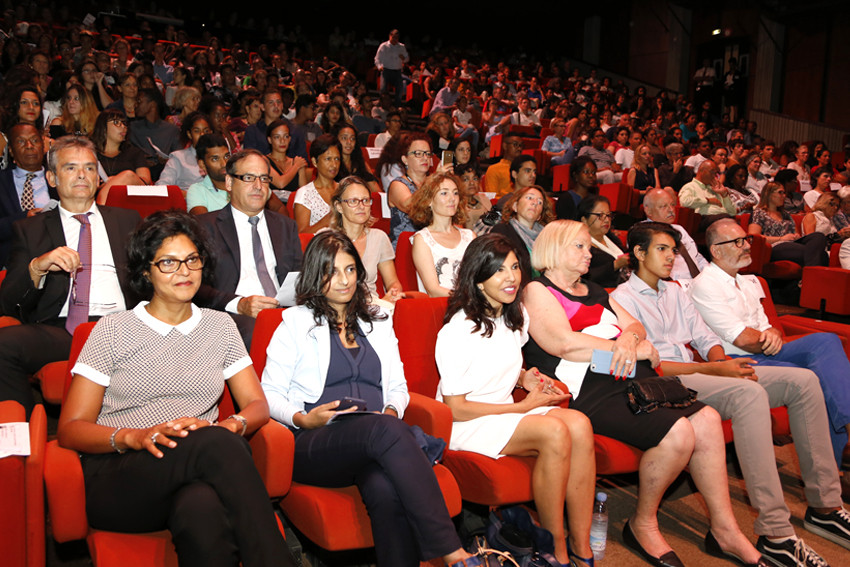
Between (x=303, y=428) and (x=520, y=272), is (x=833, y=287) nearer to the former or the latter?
(x=520, y=272)

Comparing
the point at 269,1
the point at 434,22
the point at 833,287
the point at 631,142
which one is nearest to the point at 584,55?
the point at 434,22

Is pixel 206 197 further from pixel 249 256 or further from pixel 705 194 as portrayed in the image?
pixel 705 194

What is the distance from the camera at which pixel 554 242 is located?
8.23 ft

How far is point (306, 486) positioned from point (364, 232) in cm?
140

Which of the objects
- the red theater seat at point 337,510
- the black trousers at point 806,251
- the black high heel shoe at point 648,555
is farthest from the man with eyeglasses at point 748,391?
the black trousers at point 806,251

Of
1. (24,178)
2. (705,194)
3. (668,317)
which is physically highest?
(705,194)

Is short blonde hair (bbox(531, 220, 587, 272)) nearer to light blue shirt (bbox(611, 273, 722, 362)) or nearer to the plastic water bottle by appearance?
light blue shirt (bbox(611, 273, 722, 362))

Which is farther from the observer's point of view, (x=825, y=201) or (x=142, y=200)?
(x=825, y=201)

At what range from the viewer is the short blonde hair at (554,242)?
8.19ft

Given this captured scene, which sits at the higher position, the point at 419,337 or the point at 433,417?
the point at 419,337

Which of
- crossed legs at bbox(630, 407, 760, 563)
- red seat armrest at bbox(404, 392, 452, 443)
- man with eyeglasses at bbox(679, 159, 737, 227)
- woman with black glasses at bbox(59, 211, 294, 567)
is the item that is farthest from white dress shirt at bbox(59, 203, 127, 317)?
man with eyeglasses at bbox(679, 159, 737, 227)

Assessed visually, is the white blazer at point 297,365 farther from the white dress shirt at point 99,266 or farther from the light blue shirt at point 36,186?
the light blue shirt at point 36,186

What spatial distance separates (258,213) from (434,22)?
14441mm

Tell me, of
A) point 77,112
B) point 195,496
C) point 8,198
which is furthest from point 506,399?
point 77,112
